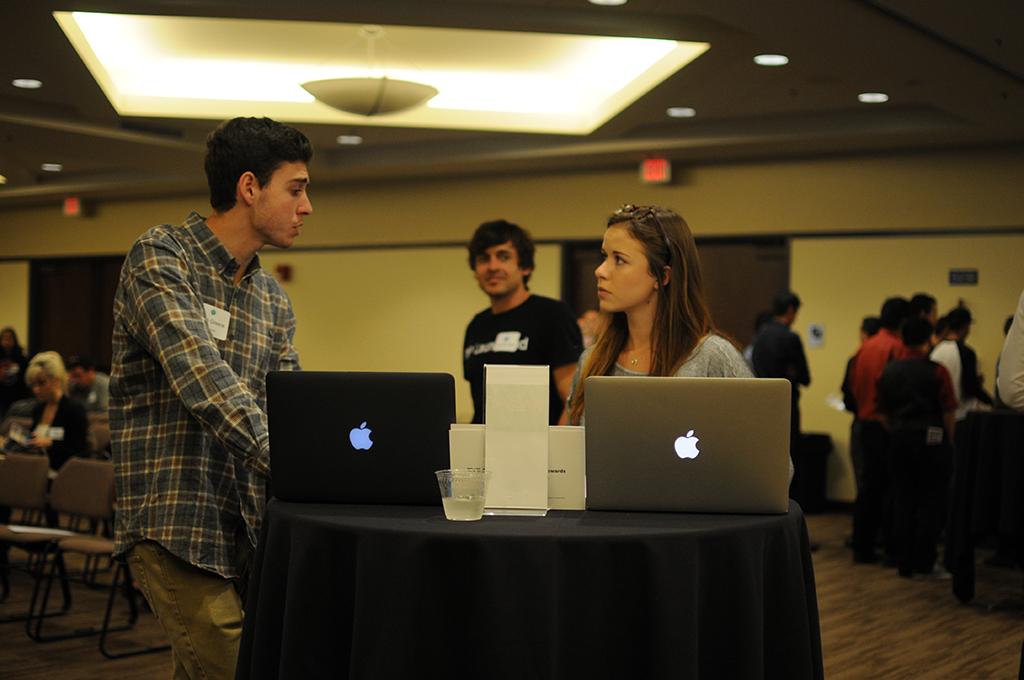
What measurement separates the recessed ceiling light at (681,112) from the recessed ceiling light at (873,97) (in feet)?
4.23

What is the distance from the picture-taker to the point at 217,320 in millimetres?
2482

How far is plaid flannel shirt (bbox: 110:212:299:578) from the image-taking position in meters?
2.26

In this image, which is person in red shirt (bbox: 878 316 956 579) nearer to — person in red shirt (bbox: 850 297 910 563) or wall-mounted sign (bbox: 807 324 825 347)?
person in red shirt (bbox: 850 297 910 563)

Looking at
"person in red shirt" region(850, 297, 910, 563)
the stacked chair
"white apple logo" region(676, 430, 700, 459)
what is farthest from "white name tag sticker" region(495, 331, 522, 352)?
"person in red shirt" region(850, 297, 910, 563)

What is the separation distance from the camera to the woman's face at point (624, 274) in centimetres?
277

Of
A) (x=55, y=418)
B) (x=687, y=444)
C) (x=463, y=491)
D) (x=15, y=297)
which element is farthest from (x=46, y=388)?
(x=15, y=297)

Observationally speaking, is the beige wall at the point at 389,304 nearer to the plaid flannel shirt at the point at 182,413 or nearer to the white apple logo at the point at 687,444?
the plaid flannel shirt at the point at 182,413

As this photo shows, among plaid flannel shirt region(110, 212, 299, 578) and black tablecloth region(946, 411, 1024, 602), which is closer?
plaid flannel shirt region(110, 212, 299, 578)

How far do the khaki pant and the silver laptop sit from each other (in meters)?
0.88

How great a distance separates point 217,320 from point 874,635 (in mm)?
4179

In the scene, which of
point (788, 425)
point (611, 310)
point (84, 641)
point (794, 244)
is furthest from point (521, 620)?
point (794, 244)

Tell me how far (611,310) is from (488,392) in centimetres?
73

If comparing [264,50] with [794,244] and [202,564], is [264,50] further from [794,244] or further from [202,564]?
[202,564]

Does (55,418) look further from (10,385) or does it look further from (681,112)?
(681,112)
